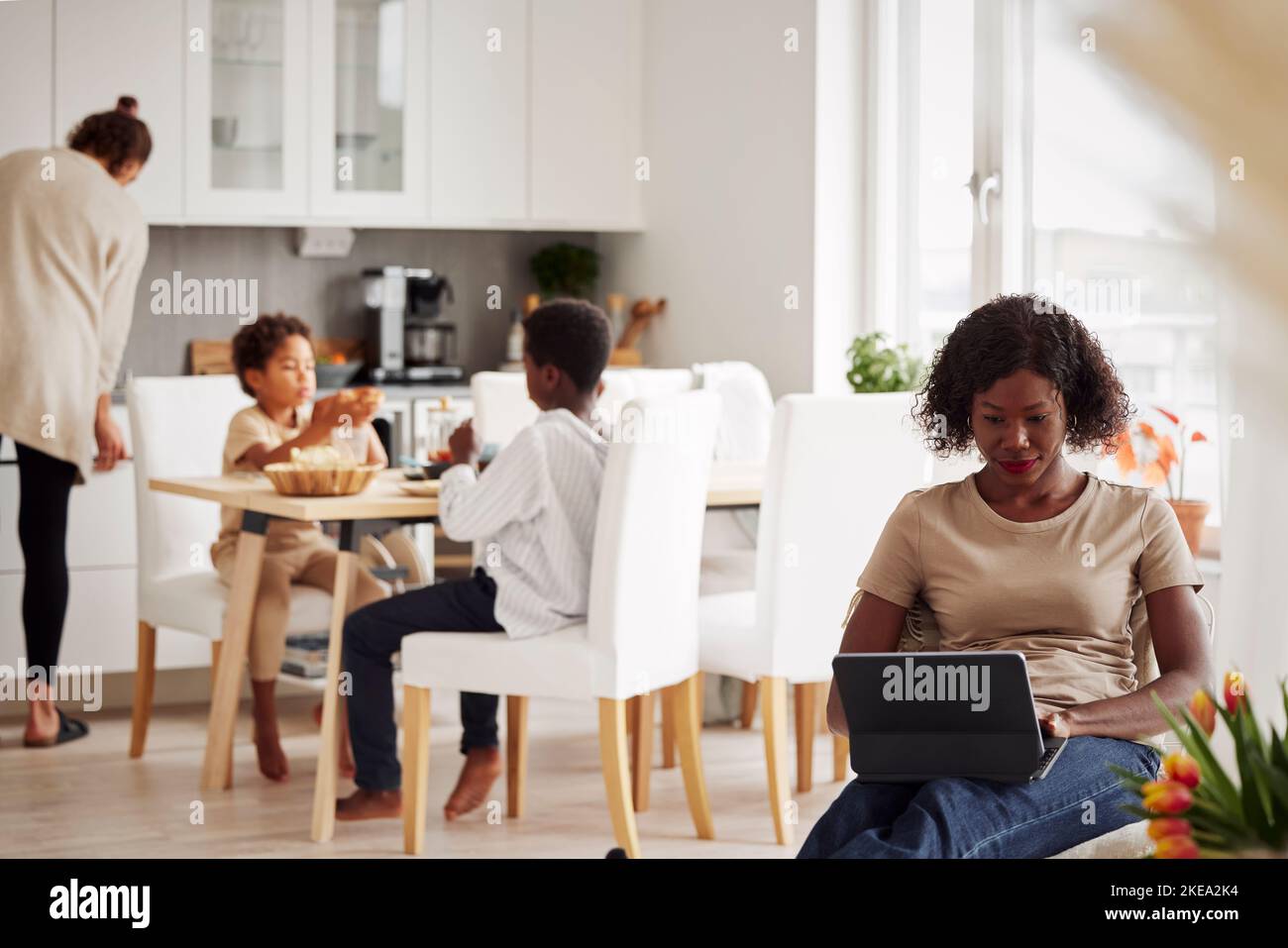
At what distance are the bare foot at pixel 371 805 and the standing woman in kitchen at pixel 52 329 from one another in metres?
1.09

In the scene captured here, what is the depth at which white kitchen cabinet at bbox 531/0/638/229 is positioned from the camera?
5070mm

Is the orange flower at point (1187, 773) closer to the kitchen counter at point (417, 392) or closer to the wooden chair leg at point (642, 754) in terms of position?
the wooden chair leg at point (642, 754)

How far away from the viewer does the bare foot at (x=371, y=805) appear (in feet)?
9.93

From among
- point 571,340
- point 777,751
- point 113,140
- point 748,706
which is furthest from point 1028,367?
point 113,140

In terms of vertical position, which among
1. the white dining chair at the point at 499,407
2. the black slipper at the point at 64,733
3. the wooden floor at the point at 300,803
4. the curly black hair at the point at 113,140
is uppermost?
the curly black hair at the point at 113,140

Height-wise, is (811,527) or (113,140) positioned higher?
(113,140)

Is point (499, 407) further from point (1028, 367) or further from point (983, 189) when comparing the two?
point (1028, 367)

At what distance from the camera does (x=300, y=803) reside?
324cm

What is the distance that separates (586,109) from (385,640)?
267cm

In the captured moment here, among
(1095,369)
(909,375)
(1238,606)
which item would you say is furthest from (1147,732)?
(909,375)

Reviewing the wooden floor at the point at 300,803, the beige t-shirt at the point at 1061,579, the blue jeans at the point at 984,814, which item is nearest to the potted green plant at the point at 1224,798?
the blue jeans at the point at 984,814

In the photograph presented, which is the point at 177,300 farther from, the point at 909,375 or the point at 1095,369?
the point at 1095,369

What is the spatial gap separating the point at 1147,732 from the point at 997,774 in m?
0.24

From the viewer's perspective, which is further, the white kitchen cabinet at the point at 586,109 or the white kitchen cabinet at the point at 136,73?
the white kitchen cabinet at the point at 586,109
